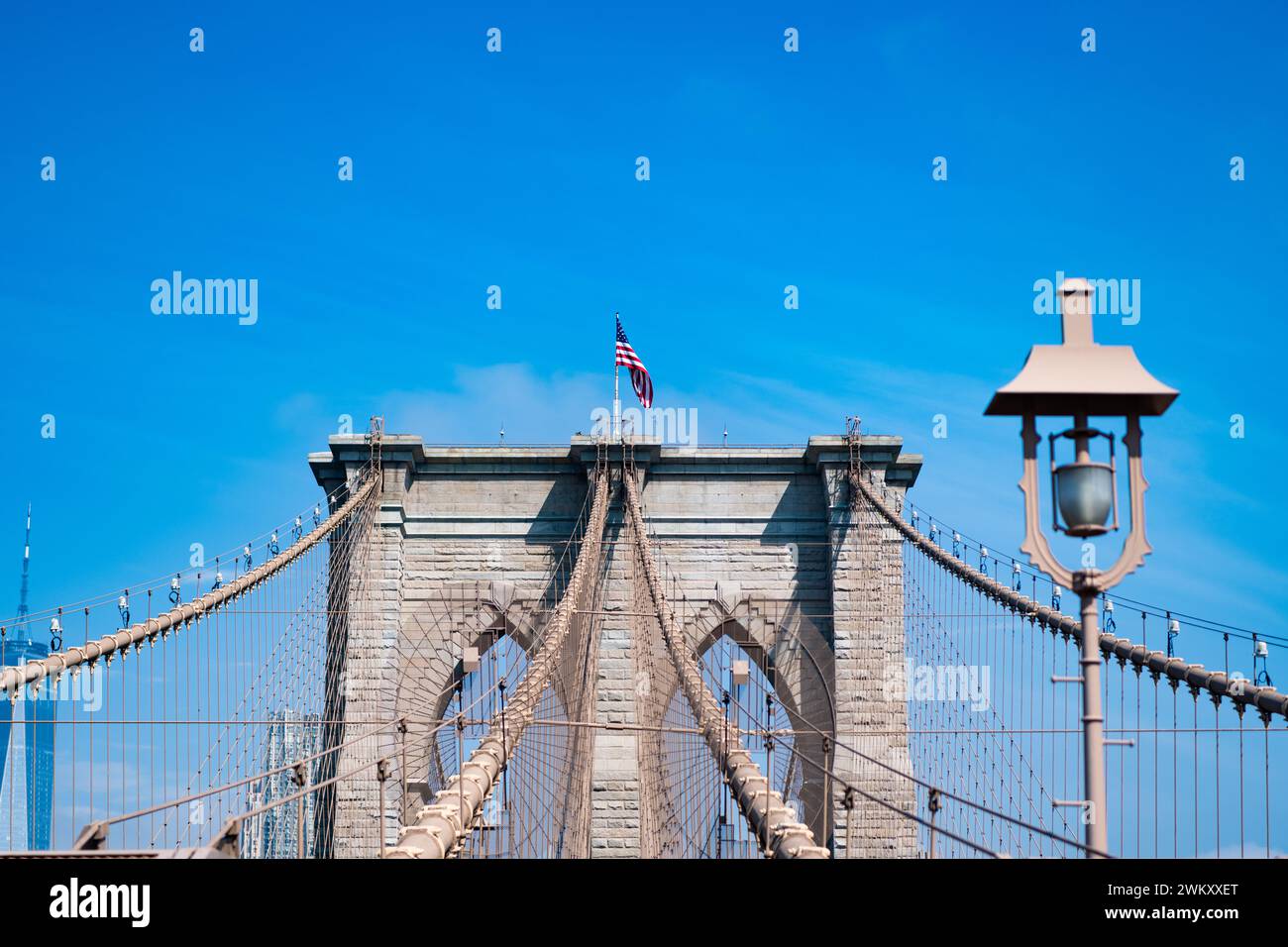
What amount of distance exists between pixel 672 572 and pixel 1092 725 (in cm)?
2364

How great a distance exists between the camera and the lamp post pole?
547 centimetres

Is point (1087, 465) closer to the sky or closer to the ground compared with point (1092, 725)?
closer to the sky

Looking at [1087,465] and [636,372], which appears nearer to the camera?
[1087,465]

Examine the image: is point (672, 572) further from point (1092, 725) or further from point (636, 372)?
point (1092, 725)

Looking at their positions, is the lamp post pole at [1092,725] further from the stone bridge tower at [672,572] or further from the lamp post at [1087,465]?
the stone bridge tower at [672,572]

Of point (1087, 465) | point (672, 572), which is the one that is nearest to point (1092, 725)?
point (1087, 465)

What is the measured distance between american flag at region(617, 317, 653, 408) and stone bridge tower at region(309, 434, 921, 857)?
1.83 m

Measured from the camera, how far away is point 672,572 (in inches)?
1147

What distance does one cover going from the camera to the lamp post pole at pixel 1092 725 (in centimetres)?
547

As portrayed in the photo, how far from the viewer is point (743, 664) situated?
27312 millimetres

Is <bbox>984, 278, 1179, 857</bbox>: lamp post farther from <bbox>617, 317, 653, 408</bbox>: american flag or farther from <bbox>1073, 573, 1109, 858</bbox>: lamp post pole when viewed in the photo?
<bbox>617, 317, 653, 408</bbox>: american flag

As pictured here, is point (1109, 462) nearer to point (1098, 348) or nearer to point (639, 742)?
point (1098, 348)

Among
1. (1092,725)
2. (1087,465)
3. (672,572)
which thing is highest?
(672,572)

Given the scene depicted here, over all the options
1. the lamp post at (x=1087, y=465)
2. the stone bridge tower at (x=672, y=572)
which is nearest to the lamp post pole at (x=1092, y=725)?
the lamp post at (x=1087, y=465)
